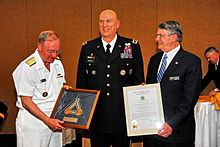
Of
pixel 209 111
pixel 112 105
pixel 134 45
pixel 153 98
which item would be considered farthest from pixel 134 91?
pixel 209 111

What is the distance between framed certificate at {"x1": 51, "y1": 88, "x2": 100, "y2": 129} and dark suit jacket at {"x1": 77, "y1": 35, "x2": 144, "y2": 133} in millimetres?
288

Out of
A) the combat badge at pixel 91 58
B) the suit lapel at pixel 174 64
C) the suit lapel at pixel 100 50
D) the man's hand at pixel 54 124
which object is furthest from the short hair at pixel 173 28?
the man's hand at pixel 54 124

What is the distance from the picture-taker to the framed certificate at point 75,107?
2.90 meters

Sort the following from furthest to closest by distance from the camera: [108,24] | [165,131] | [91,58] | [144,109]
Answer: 1. [91,58]
2. [108,24]
3. [144,109]
4. [165,131]

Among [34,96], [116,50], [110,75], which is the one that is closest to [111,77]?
[110,75]

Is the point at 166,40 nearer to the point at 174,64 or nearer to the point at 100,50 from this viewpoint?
the point at 174,64

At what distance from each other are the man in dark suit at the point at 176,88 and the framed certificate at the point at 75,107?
0.65 m

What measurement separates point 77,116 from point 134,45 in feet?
3.19

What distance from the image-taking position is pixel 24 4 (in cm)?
626

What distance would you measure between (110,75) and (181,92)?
0.77 m

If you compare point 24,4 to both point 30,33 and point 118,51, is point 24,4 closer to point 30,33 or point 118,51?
point 30,33

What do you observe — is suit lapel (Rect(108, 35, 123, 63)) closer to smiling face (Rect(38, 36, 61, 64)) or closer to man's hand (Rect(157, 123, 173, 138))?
smiling face (Rect(38, 36, 61, 64))

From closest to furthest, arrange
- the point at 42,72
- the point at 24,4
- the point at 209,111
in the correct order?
the point at 42,72
the point at 209,111
the point at 24,4

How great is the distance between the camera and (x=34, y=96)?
9.28 ft
